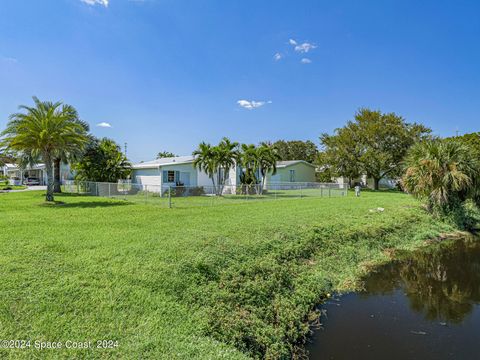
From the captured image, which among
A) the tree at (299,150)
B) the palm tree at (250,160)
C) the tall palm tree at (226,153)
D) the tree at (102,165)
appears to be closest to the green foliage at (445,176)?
the palm tree at (250,160)

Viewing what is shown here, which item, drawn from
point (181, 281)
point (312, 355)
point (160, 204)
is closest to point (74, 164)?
point (160, 204)

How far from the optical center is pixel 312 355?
15.5 feet

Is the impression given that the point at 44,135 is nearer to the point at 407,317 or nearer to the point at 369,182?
the point at 407,317

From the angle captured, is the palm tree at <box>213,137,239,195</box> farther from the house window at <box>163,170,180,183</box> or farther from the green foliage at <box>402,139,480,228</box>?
the green foliage at <box>402,139,480,228</box>

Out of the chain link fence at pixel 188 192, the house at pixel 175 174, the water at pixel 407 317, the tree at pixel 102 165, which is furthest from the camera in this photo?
the tree at pixel 102 165

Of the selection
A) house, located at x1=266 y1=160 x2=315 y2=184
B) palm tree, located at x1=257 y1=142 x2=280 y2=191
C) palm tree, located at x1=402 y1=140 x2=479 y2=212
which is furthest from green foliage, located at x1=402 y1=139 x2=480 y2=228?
house, located at x1=266 y1=160 x2=315 y2=184

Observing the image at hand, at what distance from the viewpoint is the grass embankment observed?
407 centimetres

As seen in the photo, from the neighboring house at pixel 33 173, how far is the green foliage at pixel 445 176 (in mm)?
33568

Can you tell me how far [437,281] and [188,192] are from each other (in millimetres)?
14591

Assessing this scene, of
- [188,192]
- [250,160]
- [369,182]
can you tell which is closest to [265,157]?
[250,160]

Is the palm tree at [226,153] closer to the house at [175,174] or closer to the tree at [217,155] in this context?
the tree at [217,155]

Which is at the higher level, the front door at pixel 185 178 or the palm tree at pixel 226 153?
the palm tree at pixel 226 153

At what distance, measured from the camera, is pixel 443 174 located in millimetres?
14312

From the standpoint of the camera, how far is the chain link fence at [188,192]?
1654 cm
